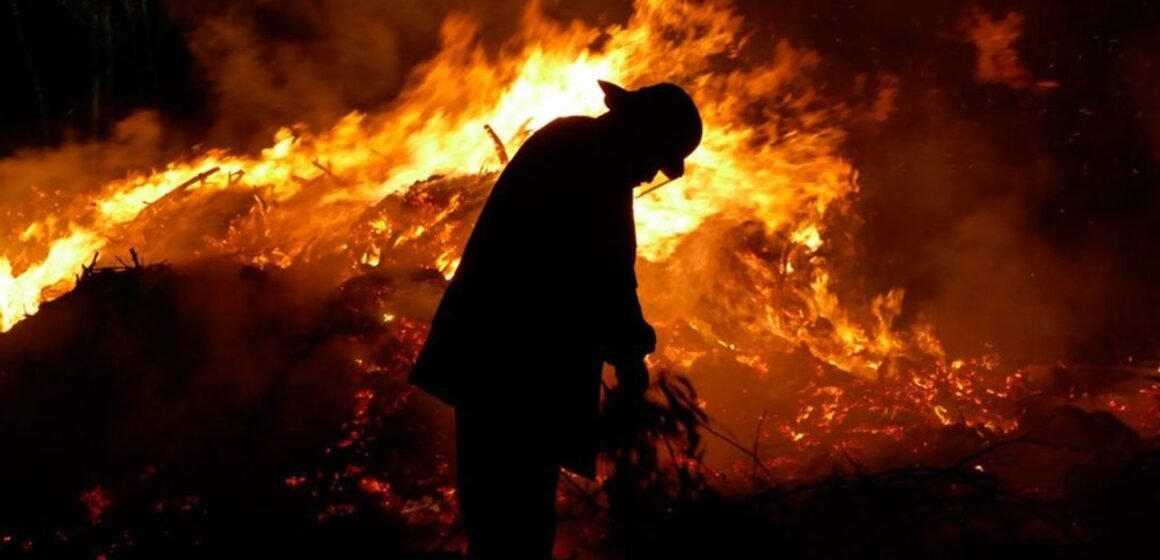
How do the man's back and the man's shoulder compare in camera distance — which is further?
the man's shoulder

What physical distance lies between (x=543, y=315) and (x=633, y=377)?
50 centimetres

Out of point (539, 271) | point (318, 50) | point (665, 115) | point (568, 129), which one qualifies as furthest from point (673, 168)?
point (318, 50)

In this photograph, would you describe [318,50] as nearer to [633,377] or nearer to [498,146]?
[498,146]

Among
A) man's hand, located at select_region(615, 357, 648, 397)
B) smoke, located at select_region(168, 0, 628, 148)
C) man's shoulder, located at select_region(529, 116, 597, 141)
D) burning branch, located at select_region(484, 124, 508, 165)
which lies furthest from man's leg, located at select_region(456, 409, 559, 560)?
smoke, located at select_region(168, 0, 628, 148)

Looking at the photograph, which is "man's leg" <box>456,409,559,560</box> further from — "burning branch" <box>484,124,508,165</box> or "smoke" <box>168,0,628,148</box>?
"smoke" <box>168,0,628,148</box>

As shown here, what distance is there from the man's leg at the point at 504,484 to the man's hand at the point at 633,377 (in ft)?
1.35

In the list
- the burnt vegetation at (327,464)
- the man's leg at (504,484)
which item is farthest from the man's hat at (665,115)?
the man's leg at (504,484)

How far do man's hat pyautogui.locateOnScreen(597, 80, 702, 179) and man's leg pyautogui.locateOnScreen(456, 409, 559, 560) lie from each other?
1.13 meters

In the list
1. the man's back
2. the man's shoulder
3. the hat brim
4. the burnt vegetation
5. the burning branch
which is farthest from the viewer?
the burning branch

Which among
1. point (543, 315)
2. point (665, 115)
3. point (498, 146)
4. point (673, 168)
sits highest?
point (498, 146)

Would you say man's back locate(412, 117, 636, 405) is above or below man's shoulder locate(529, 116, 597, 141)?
below

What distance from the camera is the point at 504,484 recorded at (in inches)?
108

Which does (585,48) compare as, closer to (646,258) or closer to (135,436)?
(646,258)

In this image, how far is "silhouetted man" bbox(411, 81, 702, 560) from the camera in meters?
2.68
